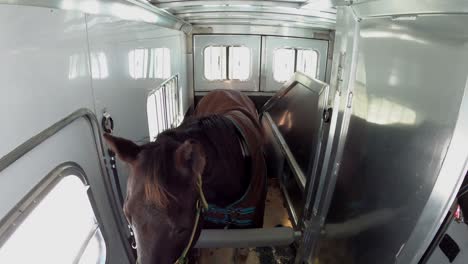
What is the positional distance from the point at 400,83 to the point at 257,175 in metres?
1.18

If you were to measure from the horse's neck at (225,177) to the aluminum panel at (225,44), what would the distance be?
9.27 feet

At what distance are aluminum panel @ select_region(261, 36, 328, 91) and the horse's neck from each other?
2.91 m

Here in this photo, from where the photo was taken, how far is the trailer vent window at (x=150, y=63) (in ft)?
5.66

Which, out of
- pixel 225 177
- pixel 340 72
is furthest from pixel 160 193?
pixel 340 72

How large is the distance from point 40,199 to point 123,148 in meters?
0.33

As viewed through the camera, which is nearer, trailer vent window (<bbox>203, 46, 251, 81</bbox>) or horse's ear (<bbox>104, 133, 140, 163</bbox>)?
horse's ear (<bbox>104, 133, 140, 163</bbox>)

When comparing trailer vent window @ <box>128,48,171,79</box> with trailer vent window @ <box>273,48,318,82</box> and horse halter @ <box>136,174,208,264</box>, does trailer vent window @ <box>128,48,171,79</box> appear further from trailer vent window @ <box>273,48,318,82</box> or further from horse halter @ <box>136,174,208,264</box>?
trailer vent window @ <box>273,48,318,82</box>

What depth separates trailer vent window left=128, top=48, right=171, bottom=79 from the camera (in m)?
1.72

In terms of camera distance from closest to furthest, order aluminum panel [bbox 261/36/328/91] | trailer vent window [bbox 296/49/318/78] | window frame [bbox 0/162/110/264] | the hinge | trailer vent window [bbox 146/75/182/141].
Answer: window frame [bbox 0/162/110/264] < the hinge < trailer vent window [bbox 146/75/182/141] < aluminum panel [bbox 261/36/328/91] < trailer vent window [bbox 296/49/318/78]

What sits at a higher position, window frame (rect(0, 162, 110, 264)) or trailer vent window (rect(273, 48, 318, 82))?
trailer vent window (rect(273, 48, 318, 82))

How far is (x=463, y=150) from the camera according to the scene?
0.65 m

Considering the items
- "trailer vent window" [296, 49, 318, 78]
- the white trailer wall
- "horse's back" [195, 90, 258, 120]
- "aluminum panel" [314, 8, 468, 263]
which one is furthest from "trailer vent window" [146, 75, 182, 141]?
"trailer vent window" [296, 49, 318, 78]

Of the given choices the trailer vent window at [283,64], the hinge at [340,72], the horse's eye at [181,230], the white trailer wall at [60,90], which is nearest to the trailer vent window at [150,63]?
the white trailer wall at [60,90]

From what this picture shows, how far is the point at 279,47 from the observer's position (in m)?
4.36
